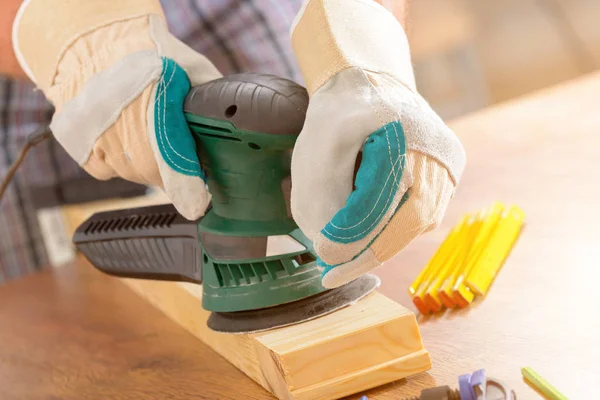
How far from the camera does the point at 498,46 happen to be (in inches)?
101

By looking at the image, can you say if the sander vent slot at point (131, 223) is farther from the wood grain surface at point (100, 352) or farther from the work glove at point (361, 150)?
the work glove at point (361, 150)

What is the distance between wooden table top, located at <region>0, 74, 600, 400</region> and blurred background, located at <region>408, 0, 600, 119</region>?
3.94ft

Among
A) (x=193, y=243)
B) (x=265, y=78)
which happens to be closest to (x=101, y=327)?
(x=193, y=243)

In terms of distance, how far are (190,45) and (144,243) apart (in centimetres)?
61

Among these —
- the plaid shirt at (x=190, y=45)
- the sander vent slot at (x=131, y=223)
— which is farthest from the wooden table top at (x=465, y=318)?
the plaid shirt at (x=190, y=45)

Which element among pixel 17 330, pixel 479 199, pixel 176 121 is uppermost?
pixel 176 121

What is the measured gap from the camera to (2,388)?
830 millimetres

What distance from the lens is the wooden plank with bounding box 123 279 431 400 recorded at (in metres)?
0.62

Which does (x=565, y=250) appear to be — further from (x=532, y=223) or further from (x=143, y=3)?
(x=143, y=3)

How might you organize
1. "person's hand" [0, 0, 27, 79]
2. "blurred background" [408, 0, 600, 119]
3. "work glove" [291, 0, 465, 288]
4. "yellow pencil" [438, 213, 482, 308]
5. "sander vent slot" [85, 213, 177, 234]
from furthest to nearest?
"blurred background" [408, 0, 600, 119]
"person's hand" [0, 0, 27, 79]
"sander vent slot" [85, 213, 177, 234]
"yellow pencil" [438, 213, 482, 308]
"work glove" [291, 0, 465, 288]

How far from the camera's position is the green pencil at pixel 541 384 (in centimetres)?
54

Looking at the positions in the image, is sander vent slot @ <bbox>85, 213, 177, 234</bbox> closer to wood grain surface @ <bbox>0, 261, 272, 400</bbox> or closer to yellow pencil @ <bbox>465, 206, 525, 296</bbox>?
wood grain surface @ <bbox>0, 261, 272, 400</bbox>

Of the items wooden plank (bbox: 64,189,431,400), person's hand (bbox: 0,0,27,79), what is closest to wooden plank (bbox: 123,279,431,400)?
wooden plank (bbox: 64,189,431,400)

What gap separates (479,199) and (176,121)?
0.53 m
